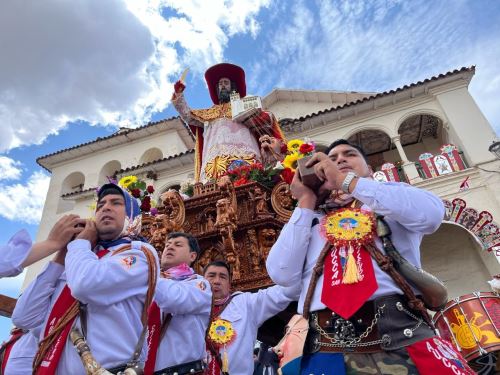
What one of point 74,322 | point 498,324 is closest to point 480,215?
point 498,324

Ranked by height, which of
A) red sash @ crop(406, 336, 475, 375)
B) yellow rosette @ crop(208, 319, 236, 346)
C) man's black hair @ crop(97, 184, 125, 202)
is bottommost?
red sash @ crop(406, 336, 475, 375)

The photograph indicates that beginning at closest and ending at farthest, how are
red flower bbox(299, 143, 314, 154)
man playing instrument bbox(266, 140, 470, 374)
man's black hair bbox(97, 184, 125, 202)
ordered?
man playing instrument bbox(266, 140, 470, 374) < man's black hair bbox(97, 184, 125, 202) < red flower bbox(299, 143, 314, 154)

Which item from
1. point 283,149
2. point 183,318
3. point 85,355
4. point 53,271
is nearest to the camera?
point 85,355

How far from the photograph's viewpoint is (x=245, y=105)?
755 centimetres

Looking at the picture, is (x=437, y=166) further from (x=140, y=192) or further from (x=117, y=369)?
(x=117, y=369)

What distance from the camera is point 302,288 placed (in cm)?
205

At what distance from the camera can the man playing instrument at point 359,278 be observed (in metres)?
1.59

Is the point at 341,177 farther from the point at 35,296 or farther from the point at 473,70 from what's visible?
the point at 473,70

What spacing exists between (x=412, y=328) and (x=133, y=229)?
1849mm

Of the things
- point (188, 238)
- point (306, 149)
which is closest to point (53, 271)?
point (188, 238)

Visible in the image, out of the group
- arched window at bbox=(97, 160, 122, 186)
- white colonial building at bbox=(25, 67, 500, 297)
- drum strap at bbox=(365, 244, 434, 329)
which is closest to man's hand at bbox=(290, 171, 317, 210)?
drum strap at bbox=(365, 244, 434, 329)

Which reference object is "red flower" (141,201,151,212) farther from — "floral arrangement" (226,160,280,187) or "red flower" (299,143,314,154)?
"red flower" (299,143,314,154)

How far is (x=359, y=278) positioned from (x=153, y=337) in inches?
65.7

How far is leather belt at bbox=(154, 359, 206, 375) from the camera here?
254 centimetres
